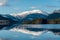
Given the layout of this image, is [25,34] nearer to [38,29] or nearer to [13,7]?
[38,29]

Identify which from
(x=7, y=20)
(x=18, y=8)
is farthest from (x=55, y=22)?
(x=7, y=20)

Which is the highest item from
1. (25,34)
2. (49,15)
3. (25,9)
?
(25,9)

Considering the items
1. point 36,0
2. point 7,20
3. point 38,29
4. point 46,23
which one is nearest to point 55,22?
point 46,23

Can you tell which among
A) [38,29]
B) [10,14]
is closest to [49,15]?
[38,29]

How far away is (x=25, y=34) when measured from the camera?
162 cm

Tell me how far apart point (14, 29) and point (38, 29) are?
38 cm

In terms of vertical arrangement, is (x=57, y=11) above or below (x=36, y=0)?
below

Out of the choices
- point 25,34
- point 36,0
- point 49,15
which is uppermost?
point 36,0

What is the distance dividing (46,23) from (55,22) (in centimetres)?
14

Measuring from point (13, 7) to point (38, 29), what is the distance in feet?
1.70

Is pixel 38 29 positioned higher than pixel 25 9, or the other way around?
pixel 25 9

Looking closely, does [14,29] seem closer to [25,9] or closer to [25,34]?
[25,34]

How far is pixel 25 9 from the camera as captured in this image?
5.24 feet

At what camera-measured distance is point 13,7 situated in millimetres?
1600
